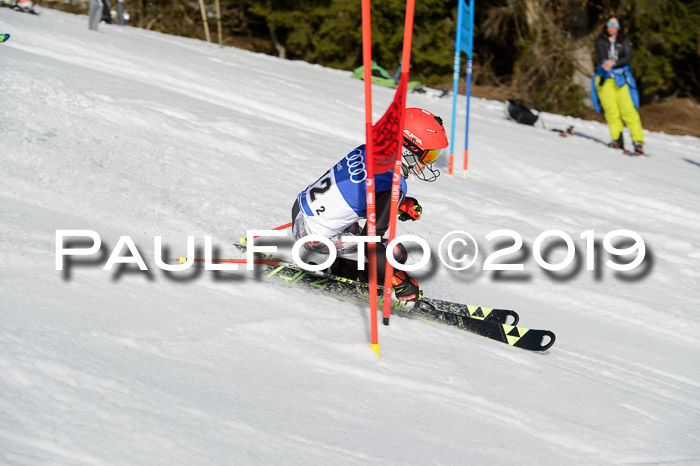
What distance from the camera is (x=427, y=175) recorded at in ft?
25.3

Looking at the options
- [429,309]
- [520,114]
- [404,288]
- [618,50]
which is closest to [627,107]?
[618,50]

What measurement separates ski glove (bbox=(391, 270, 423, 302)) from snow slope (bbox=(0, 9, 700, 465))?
0.59ft

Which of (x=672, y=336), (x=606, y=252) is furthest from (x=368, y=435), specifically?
(x=606, y=252)

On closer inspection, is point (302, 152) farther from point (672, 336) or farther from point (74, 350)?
point (74, 350)

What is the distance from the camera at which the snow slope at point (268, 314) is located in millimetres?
2492

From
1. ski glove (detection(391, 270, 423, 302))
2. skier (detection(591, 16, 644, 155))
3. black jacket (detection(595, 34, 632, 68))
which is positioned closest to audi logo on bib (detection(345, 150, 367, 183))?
ski glove (detection(391, 270, 423, 302))

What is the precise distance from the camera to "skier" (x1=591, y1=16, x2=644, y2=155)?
1041 cm

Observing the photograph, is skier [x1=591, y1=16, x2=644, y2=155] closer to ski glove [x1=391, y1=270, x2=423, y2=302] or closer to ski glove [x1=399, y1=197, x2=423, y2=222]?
ski glove [x1=399, y1=197, x2=423, y2=222]

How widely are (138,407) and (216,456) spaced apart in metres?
0.39

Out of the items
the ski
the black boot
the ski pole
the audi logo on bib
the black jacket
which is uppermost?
the black jacket

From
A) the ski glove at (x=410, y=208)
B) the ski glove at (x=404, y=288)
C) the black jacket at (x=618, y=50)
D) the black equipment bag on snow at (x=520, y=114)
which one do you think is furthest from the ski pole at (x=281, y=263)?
the black equipment bag on snow at (x=520, y=114)

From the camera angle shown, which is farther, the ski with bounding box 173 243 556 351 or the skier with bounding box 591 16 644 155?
the skier with bounding box 591 16 644 155

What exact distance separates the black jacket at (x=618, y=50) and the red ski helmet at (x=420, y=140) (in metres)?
7.64

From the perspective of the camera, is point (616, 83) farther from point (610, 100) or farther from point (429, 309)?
point (429, 309)
